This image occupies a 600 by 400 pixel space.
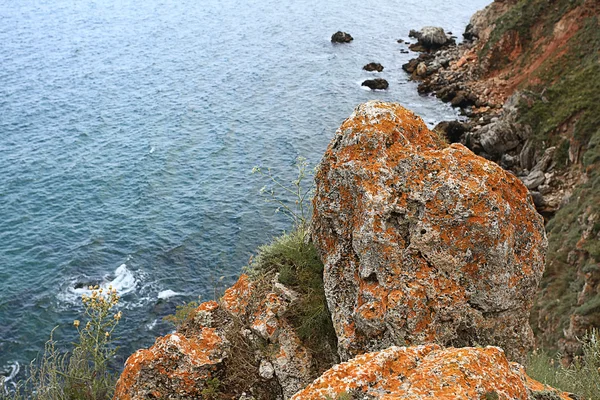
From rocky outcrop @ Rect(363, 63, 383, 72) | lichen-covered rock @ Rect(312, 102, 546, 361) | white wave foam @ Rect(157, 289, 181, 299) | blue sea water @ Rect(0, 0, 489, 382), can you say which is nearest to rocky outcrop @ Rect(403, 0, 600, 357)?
rocky outcrop @ Rect(363, 63, 383, 72)

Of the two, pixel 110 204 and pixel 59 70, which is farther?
pixel 59 70

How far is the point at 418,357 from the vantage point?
6.39 metres

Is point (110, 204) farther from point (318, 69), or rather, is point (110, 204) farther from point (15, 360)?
point (318, 69)

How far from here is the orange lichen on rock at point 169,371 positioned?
9.88 m

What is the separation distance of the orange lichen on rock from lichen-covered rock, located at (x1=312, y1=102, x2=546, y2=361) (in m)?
2.65

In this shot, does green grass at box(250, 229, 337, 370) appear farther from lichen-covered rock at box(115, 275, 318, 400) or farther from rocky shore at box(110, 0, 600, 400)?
lichen-covered rock at box(115, 275, 318, 400)

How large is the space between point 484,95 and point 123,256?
39.0 metres

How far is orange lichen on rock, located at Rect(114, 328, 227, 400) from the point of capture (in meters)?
9.88

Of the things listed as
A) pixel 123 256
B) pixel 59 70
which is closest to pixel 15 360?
pixel 123 256

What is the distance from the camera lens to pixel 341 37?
→ 77438 mm

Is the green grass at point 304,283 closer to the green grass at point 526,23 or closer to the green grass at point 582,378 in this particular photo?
the green grass at point 582,378

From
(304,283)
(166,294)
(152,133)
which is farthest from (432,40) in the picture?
(304,283)

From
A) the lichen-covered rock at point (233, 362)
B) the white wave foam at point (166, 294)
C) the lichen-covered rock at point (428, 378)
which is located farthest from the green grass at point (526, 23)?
the lichen-covered rock at point (428, 378)

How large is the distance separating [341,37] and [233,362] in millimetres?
72348
